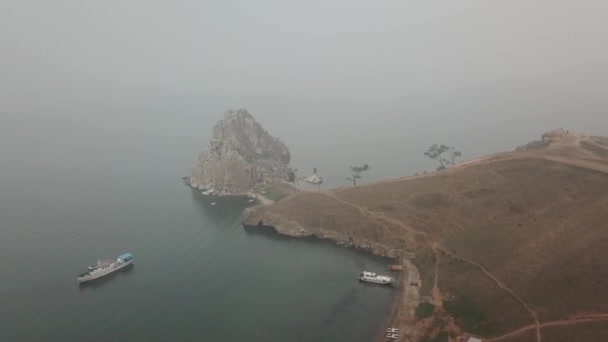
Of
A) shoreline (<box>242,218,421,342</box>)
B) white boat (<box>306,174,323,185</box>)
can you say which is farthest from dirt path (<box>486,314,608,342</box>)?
white boat (<box>306,174,323,185</box>)

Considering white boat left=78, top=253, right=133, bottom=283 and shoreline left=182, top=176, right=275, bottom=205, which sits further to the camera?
shoreline left=182, top=176, right=275, bottom=205

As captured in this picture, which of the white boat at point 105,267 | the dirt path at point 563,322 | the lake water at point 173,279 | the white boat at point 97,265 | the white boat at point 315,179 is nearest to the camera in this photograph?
the dirt path at point 563,322

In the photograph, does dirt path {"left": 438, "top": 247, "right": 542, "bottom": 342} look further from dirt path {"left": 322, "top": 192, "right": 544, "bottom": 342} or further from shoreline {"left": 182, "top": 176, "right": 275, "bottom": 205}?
shoreline {"left": 182, "top": 176, "right": 275, "bottom": 205}

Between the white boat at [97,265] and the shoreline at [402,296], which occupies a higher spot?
the white boat at [97,265]

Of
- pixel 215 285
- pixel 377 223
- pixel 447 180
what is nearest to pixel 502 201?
pixel 447 180

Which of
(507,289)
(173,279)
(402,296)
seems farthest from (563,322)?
(173,279)

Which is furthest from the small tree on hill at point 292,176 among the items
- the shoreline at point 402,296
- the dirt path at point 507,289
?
the dirt path at point 507,289

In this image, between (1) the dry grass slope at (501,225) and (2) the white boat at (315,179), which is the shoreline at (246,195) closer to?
(1) the dry grass slope at (501,225)
